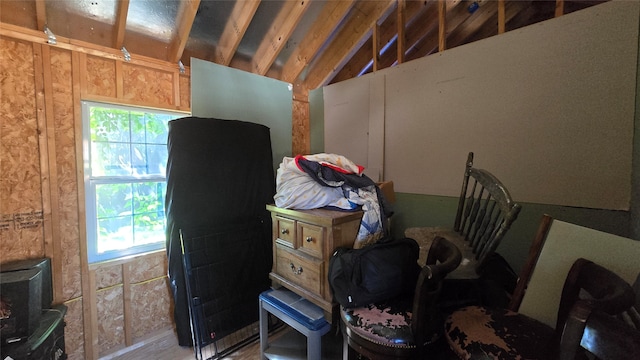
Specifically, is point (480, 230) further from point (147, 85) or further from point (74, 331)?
point (74, 331)

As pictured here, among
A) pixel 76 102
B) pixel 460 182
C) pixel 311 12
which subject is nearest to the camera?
pixel 76 102

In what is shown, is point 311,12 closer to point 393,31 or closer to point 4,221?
point 393,31

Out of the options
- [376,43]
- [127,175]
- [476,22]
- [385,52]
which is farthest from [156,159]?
[476,22]

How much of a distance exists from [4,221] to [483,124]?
11.0 ft

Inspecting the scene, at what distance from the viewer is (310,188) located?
158 cm

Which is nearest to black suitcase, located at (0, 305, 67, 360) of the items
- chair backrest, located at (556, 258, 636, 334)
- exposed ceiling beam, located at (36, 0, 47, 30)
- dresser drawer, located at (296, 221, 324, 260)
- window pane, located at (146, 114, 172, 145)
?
window pane, located at (146, 114, 172, 145)

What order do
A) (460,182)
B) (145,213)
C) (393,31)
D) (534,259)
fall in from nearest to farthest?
(534,259) → (460,182) → (145,213) → (393,31)

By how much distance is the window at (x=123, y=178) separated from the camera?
1.95 meters

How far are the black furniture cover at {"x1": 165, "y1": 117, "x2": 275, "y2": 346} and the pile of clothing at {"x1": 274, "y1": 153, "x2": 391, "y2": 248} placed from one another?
28.7 inches

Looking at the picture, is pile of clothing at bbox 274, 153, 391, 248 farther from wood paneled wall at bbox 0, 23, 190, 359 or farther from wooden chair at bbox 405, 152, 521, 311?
wood paneled wall at bbox 0, 23, 190, 359

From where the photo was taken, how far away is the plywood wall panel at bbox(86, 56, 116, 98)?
6.27ft

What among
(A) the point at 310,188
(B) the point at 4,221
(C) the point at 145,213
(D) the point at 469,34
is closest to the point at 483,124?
(A) the point at 310,188

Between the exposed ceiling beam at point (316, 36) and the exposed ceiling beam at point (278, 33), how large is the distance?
305 millimetres

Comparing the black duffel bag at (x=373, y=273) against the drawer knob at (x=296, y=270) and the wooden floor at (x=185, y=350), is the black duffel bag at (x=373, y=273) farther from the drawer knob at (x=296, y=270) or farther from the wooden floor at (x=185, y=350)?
the wooden floor at (x=185, y=350)
